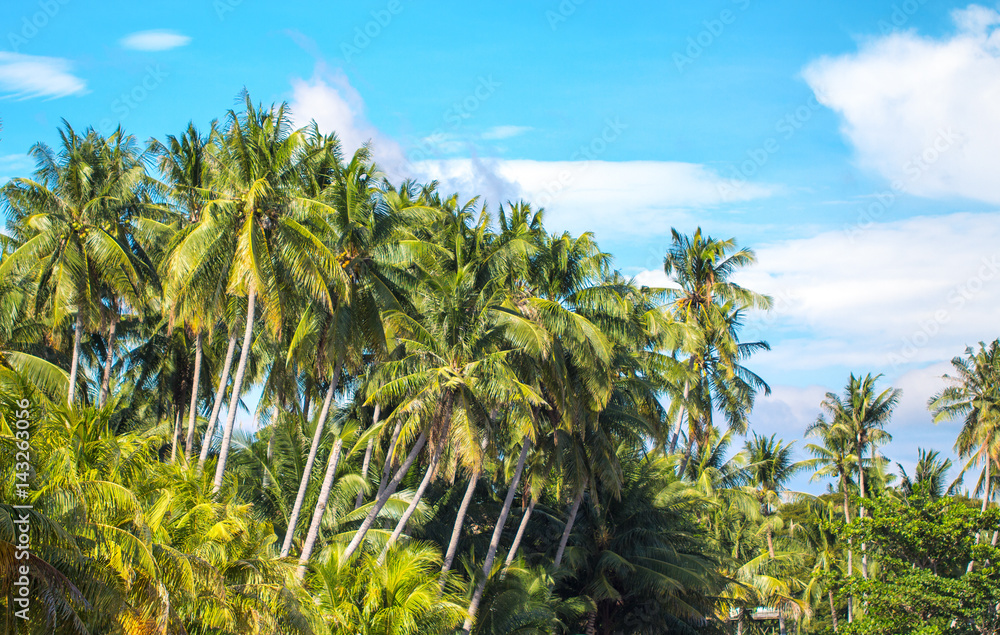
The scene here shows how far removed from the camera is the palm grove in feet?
42.3

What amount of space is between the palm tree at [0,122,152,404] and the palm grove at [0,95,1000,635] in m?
0.09

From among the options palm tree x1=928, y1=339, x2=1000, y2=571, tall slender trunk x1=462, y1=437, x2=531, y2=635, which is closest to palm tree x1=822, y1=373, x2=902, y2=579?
palm tree x1=928, y1=339, x2=1000, y2=571

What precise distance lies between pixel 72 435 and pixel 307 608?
4727mm

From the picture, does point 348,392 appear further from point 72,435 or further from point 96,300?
point 72,435

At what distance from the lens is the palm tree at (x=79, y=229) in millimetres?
23469

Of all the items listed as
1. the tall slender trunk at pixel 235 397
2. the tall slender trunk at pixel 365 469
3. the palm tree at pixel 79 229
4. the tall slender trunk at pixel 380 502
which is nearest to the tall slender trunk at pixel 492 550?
the tall slender trunk at pixel 380 502

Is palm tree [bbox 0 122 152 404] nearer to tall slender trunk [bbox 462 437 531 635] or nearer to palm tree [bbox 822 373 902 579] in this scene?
tall slender trunk [bbox 462 437 531 635]

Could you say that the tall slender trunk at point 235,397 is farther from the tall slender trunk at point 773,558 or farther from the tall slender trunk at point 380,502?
the tall slender trunk at point 773,558

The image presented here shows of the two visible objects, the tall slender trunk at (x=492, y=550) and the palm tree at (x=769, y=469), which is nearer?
the tall slender trunk at (x=492, y=550)

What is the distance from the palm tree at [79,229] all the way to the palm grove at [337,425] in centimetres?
9

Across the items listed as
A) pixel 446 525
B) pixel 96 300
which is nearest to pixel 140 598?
pixel 96 300

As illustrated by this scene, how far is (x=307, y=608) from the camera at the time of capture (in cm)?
1494

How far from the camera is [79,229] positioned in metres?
24.0

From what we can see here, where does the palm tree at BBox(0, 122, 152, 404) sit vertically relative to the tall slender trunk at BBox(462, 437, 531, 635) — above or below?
above
